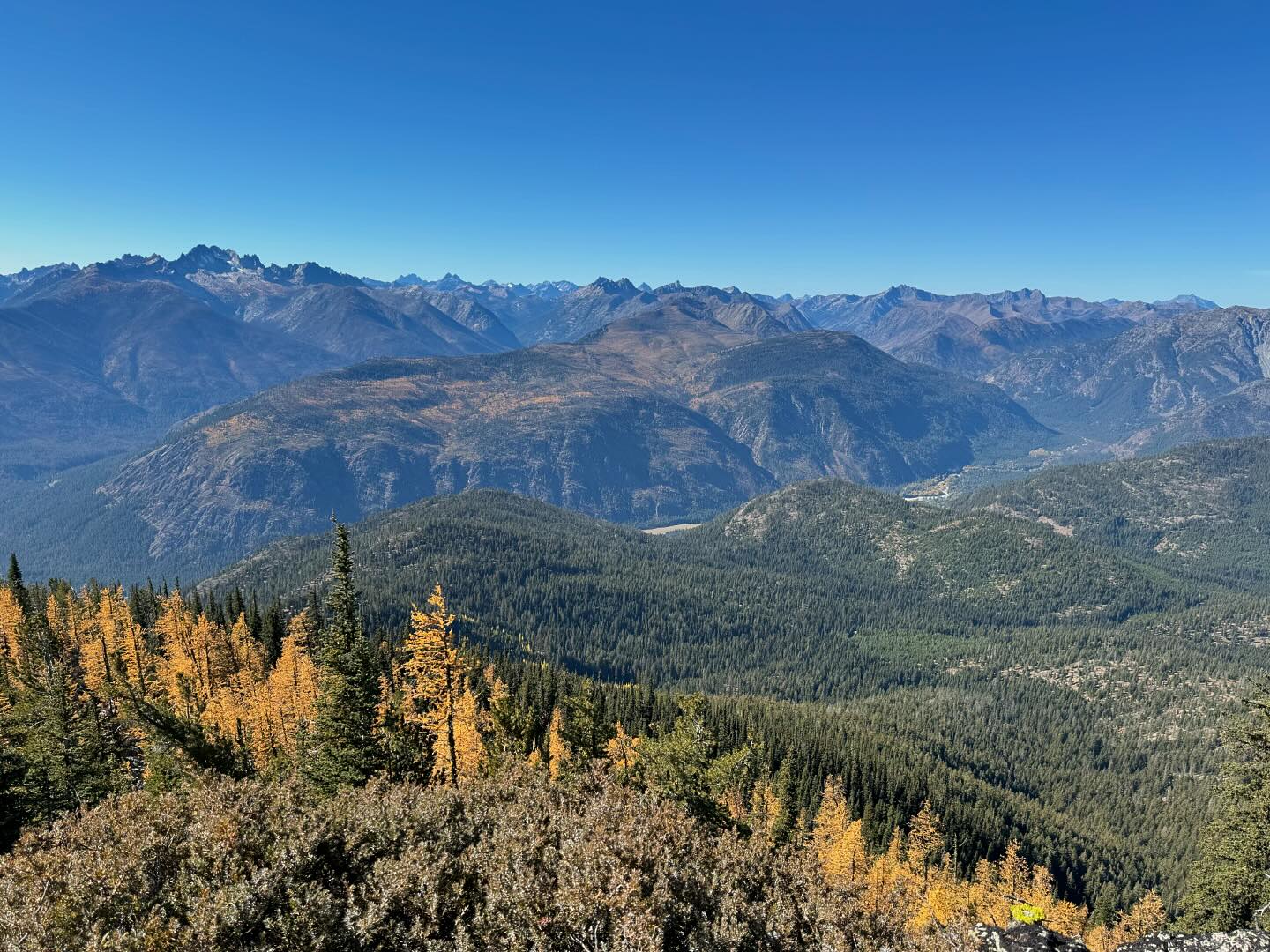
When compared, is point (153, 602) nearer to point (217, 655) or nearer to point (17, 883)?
point (217, 655)

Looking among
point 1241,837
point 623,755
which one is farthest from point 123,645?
point 1241,837

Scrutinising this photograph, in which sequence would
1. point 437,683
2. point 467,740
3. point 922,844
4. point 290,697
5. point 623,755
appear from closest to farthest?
point 437,683 < point 467,740 < point 623,755 < point 290,697 < point 922,844

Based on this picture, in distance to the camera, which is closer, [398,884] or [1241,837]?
[398,884]

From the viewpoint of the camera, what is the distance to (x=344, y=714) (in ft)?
153

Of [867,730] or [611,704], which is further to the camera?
[867,730]

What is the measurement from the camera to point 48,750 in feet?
168

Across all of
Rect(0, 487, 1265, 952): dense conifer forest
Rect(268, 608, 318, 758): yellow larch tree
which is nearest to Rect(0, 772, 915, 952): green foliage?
Rect(0, 487, 1265, 952): dense conifer forest

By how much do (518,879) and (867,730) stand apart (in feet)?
579

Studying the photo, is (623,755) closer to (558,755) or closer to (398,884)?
(558,755)

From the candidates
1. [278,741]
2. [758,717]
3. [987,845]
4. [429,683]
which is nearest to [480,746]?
[429,683]

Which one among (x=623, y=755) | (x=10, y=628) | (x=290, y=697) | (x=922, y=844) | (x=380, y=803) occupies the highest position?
(x=380, y=803)

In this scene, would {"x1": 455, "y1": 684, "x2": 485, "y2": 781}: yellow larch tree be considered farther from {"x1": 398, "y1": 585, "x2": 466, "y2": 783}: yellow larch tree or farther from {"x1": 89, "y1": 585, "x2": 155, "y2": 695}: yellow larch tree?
{"x1": 89, "y1": 585, "x2": 155, "y2": 695}: yellow larch tree

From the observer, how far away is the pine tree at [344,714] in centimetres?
4506

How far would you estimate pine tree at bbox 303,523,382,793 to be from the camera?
4506 centimetres
